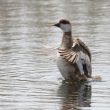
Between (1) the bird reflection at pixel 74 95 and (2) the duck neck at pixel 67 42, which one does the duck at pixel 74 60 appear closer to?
(2) the duck neck at pixel 67 42

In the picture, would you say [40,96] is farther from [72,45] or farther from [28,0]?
[28,0]

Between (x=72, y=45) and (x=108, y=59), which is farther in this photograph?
(x=108, y=59)

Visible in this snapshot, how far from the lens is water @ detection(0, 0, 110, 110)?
42.2 feet

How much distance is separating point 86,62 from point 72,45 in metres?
0.41

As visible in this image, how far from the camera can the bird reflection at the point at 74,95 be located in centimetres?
1252

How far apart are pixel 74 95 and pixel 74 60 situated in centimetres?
132

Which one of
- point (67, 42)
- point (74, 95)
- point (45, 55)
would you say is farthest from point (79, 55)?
point (45, 55)

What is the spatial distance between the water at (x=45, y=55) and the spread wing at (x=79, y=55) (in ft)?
1.25

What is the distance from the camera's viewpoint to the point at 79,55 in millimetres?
14711

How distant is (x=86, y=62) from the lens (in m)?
14.8

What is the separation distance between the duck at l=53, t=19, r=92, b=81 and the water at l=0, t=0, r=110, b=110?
261mm

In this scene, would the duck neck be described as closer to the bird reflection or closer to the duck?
the duck

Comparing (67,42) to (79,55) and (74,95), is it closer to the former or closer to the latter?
(79,55)

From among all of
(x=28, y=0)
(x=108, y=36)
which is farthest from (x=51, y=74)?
(x=28, y=0)
